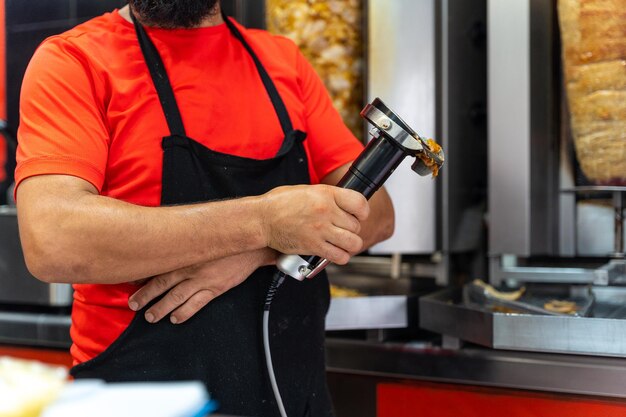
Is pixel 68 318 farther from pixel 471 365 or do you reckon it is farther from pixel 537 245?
pixel 537 245

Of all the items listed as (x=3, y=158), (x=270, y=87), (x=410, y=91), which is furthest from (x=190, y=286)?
(x=3, y=158)

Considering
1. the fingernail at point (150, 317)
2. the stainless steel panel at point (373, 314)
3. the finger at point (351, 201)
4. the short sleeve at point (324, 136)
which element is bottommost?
the stainless steel panel at point (373, 314)

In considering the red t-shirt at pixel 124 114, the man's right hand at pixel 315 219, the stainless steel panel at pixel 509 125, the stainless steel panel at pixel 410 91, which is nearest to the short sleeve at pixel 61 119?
the red t-shirt at pixel 124 114

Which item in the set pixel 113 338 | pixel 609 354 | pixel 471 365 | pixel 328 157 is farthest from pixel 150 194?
pixel 609 354

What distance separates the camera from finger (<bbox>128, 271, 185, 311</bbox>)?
1113mm

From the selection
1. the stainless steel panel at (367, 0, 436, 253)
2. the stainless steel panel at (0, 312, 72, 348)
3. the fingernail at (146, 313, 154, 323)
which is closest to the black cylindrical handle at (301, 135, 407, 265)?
the fingernail at (146, 313, 154, 323)

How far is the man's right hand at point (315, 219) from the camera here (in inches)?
40.8

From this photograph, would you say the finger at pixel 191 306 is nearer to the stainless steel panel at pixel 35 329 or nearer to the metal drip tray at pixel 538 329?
the metal drip tray at pixel 538 329

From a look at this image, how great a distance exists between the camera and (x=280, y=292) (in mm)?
1224

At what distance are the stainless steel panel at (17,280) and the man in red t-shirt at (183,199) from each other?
66 cm

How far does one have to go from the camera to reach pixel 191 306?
1.12 m

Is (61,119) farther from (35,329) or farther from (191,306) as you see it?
(35,329)

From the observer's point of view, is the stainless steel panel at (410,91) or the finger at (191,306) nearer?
the finger at (191,306)

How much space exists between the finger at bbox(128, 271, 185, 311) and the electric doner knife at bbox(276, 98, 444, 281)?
162mm
